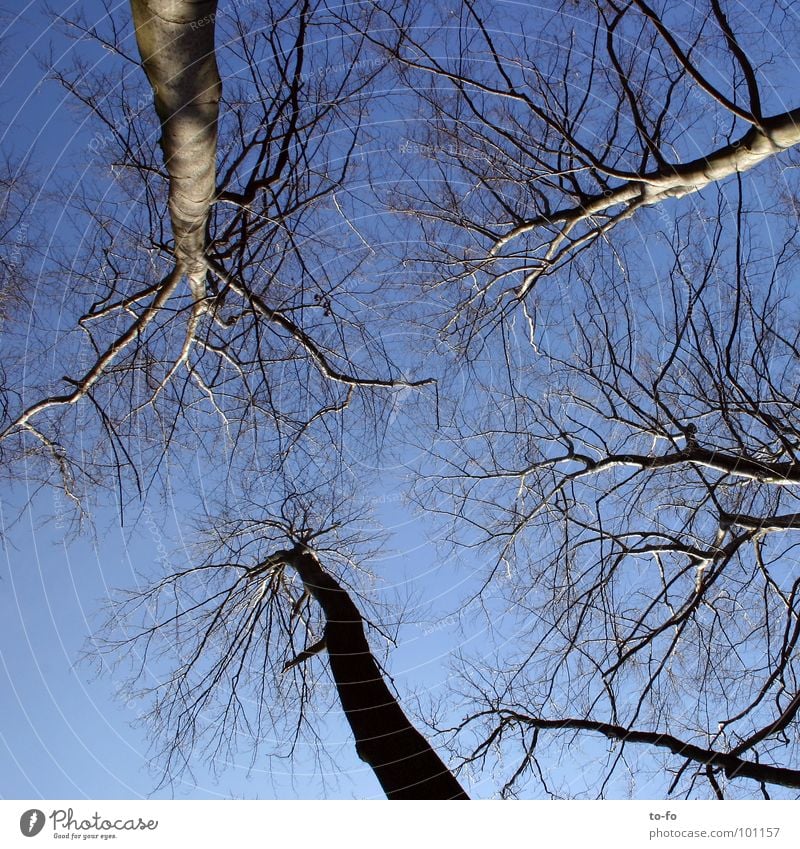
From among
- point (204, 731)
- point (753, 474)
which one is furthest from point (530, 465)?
point (204, 731)

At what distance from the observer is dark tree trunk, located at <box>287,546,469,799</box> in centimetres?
511

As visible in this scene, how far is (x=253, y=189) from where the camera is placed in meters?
5.69

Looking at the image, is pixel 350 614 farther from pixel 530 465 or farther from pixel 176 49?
pixel 176 49

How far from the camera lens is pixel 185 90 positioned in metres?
4.26

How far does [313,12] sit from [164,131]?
84.6 inches
